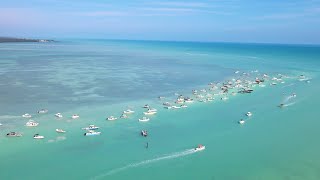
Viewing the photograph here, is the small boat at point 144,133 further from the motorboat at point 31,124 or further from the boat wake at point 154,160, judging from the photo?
the motorboat at point 31,124

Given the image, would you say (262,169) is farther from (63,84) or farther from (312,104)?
(63,84)

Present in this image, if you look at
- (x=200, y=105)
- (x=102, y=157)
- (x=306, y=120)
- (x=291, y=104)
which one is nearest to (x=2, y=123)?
(x=102, y=157)

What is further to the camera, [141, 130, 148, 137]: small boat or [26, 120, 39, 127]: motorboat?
[26, 120, 39, 127]: motorboat

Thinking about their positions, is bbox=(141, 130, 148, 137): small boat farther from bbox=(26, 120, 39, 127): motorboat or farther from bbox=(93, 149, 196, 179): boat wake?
bbox=(26, 120, 39, 127): motorboat

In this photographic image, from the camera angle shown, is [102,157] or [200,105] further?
[200,105]

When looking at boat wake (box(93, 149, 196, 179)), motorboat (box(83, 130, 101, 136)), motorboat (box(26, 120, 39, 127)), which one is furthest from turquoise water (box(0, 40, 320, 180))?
motorboat (box(26, 120, 39, 127))

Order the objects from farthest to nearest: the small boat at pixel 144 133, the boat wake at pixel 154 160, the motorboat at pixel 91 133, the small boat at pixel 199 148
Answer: the small boat at pixel 144 133
the motorboat at pixel 91 133
the small boat at pixel 199 148
the boat wake at pixel 154 160

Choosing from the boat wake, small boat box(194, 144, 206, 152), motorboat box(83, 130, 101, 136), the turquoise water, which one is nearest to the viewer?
the boat wake

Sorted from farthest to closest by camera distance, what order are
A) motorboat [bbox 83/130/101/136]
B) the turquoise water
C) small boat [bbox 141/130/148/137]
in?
small boat [bbox 141/130/148/137]
motorboat [bbox 83/130/101/136]
the turquoise water

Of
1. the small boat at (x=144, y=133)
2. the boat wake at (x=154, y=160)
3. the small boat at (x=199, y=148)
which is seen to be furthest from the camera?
the small boat at (x=144, y=133)

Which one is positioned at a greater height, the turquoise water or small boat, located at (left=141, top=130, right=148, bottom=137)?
small boat, located at (left=141, top=130, right=148, bottom=137)

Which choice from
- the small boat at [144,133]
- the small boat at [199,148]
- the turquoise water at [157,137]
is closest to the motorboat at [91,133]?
the turquoise water at [157,137]
